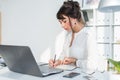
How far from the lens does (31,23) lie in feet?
13.8

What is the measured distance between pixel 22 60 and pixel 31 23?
9.64 feet

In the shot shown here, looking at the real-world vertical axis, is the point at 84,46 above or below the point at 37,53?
above

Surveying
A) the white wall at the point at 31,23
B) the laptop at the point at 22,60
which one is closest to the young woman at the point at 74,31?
the laptop at the point at 22,60

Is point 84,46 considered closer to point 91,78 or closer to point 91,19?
point 91,78

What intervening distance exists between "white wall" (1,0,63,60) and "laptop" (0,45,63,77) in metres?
2.48

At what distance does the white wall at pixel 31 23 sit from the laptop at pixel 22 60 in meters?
2.48

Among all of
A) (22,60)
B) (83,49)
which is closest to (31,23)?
(83,49)

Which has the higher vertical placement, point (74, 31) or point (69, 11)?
point (69, 11)

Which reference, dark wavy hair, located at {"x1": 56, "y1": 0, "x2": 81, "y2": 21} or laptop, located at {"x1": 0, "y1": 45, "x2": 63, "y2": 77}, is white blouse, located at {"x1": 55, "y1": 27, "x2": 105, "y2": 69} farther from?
laptop, located at {"x1": 0, "y1": 45, "x2": 63, "y2": 77}

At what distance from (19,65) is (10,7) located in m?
3.39

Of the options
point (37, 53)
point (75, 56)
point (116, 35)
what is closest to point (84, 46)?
point (75, 56)

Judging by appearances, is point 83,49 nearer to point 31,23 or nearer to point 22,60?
point 22,60

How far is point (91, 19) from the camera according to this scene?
3422 millimetres

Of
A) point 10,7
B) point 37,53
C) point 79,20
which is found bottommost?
point 37,53
